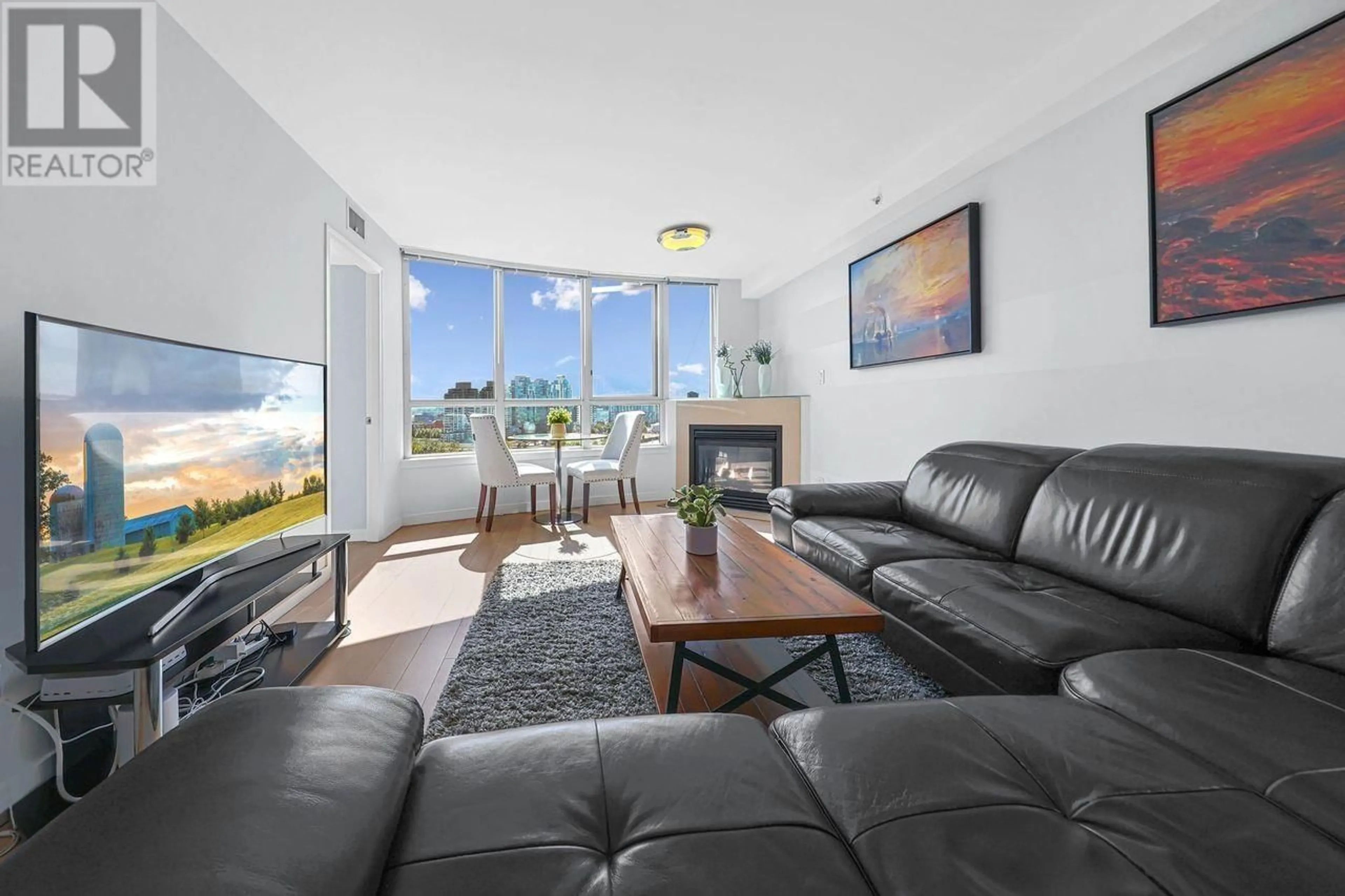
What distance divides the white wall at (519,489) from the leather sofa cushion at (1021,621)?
386 cm

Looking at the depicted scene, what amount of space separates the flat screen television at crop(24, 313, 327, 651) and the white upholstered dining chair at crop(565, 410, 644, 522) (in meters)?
2.79

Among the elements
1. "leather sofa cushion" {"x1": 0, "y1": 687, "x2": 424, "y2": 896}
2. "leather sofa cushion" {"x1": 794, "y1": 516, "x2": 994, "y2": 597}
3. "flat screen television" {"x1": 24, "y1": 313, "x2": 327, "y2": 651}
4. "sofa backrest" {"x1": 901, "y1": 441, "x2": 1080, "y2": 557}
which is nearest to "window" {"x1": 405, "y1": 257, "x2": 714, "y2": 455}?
"flat screen television" {"x1": 24, "y1": 313, "x2": 327, "y2": 651}

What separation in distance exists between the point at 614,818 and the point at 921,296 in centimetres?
335

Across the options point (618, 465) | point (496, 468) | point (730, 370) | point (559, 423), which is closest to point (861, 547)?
point (618, 465)

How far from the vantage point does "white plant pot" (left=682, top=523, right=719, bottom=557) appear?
7.40 feet

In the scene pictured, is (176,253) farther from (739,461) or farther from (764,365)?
(764,365)

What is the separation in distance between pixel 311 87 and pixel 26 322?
5.73ft

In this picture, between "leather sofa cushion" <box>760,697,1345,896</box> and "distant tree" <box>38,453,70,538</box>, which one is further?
"distant tree" <box>38,453,70,538</box>

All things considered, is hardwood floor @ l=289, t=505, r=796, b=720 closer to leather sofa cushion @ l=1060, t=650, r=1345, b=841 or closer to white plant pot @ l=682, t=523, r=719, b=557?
white plant pot @ l=682, t=523, r=719, b=557

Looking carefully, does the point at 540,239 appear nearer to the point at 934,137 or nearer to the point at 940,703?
the point at 934,137

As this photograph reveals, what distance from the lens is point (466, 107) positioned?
251cm

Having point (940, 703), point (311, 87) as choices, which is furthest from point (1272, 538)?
point (311, 87)

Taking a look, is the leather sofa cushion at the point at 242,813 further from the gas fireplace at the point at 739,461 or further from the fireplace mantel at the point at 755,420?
the gas fireplace at the point at 739,461

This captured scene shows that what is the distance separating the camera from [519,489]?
5328 millimetres
